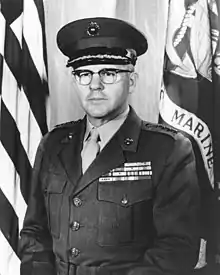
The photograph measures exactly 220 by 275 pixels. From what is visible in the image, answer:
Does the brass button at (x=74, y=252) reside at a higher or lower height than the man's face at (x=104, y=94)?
lower

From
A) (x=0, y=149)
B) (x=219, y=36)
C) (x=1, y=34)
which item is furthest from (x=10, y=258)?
(x=219, y=36)

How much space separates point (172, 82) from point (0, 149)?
519 millimetres

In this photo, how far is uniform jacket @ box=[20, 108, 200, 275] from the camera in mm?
1164

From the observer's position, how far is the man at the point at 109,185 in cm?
117

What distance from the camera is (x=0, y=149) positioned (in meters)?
1.33

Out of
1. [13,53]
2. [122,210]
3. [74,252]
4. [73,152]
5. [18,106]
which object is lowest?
[74,252]

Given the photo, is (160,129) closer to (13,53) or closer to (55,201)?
(55,201)

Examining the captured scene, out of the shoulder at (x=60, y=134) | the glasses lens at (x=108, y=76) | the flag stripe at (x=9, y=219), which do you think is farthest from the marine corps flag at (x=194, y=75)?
the flag stripe at (x=9, y=219)

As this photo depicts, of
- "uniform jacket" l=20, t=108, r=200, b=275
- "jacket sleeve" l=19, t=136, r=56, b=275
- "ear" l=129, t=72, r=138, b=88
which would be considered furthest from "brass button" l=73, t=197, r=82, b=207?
"ear" l=129, t=72, r=138, b=88

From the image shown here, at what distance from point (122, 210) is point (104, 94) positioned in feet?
0.99

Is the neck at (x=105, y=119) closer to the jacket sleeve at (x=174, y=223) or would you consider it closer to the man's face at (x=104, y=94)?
the man's face at (x=104, y=94)

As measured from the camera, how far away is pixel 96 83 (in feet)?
3.96

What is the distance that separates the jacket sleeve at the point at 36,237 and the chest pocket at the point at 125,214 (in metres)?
0.16

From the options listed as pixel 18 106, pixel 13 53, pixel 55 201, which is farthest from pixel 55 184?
pixel 13 53
